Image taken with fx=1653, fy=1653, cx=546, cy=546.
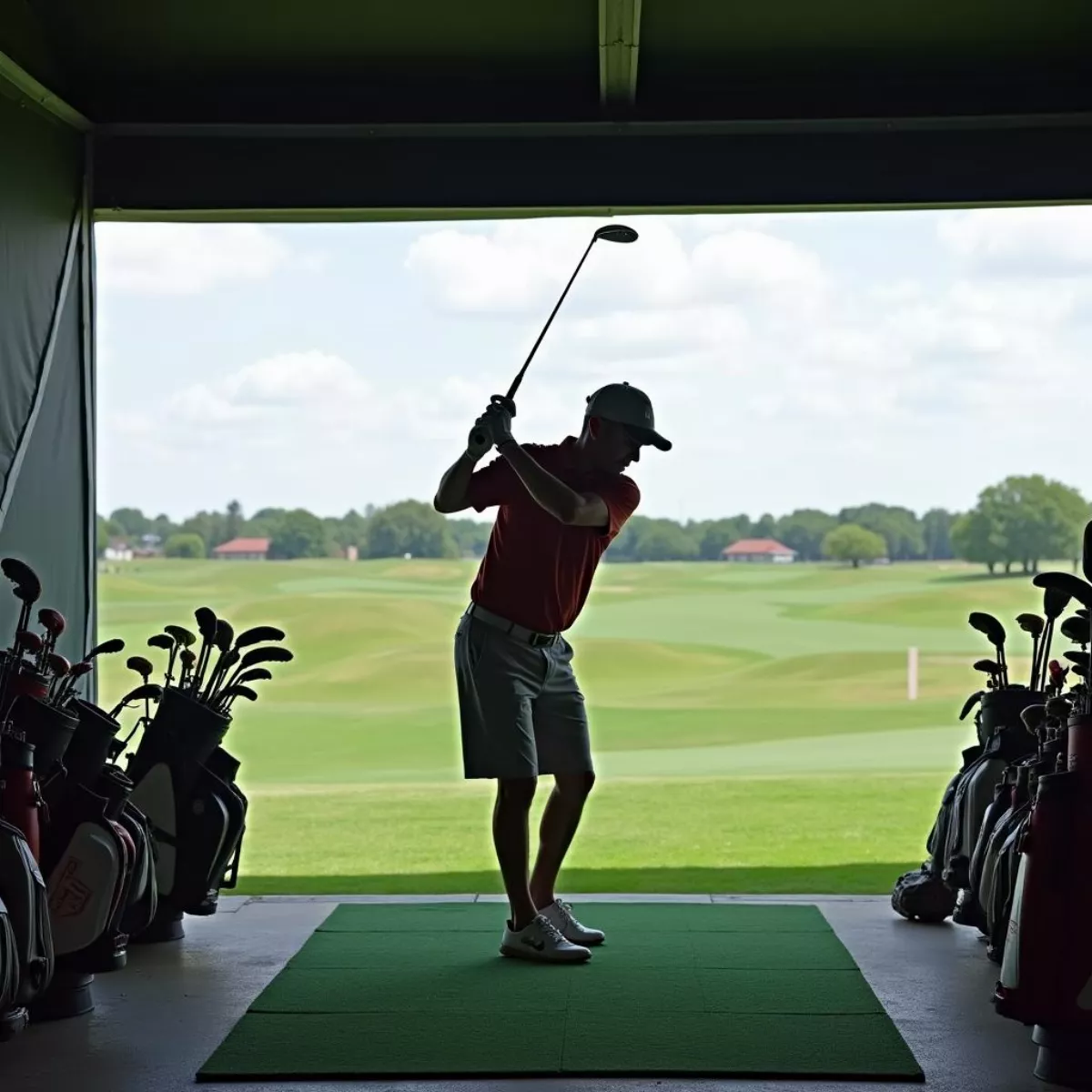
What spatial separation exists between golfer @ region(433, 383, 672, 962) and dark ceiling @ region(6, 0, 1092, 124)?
1.14 meters

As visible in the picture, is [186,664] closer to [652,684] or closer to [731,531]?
[731,531]

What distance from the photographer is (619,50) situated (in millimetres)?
4105

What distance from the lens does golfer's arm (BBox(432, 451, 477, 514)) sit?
3.42m

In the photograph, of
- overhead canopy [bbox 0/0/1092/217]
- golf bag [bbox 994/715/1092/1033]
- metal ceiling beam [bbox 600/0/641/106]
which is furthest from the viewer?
overhead canopy [bbox 0/0/1092/217]

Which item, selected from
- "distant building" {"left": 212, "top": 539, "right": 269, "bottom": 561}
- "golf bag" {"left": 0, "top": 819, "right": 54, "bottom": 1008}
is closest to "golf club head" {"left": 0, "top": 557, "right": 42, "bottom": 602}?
"golf bag" {"left": 0, "top": 819, "right": 54, "bottom": 1008}

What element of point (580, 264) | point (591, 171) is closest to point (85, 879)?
point (580, 264)

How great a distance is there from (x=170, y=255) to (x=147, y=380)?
1021 millimetres

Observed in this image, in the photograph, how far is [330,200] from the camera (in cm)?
450

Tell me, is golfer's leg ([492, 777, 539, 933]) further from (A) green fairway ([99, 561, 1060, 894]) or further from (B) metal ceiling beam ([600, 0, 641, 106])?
(A) green fairway ([99, 561, 1060, 894])

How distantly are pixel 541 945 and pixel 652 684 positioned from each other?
27.4 feet

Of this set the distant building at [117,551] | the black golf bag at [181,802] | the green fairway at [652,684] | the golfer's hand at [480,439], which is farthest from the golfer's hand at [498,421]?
the distant building at [117,551]

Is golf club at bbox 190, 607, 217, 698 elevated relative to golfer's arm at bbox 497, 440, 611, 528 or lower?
lower

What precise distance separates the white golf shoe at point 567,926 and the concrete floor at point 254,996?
13.5 inches

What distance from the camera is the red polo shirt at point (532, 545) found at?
3.50 metres
